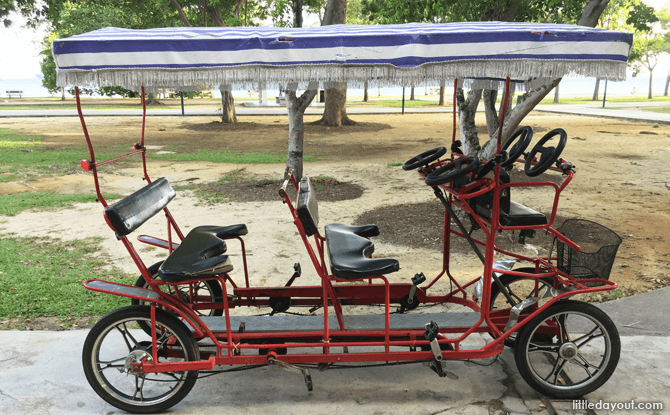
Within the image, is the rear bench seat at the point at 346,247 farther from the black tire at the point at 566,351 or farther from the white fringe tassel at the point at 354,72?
the black tire at the point at 566,351

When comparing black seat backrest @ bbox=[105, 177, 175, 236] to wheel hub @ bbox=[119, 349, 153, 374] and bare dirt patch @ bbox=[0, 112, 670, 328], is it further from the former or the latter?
bare dirt patch @ bbox=[0, 112, 670, 328]

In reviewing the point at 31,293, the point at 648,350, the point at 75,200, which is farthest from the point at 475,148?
the point at 75,200

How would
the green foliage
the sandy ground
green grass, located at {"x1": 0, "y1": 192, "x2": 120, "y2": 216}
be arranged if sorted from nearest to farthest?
the sandy ground, the green foliage, green grass, located at {"x1": 0, "y1": 192, "x2": 120, "y2": 216}

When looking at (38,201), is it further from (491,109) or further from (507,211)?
(507,211)

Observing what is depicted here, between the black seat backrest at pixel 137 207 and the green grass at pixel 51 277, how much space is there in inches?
60.7

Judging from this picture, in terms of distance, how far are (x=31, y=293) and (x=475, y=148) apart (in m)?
6.17

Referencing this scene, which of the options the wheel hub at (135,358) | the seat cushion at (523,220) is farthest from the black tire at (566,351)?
the wheel hub at (135,358)

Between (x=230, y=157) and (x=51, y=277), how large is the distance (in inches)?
339

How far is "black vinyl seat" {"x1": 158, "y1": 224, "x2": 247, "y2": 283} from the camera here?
3.19 meters

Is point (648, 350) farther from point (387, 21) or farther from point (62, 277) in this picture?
point (387, 21)

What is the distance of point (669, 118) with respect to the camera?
2284 centimetres

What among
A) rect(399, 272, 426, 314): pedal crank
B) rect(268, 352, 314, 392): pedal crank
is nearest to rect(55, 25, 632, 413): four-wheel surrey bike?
rect(268, 352, 314, 392): pedal crank

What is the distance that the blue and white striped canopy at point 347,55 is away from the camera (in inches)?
120

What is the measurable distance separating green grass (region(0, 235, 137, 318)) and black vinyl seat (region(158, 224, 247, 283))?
1.54 m
